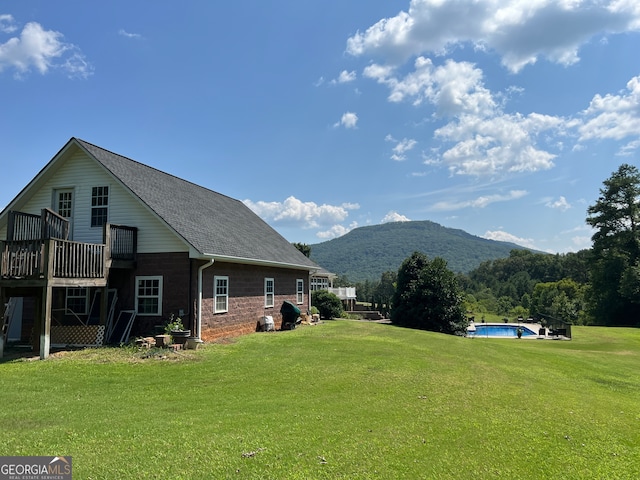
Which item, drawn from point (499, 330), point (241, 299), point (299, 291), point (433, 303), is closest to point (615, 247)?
point (499, 330)

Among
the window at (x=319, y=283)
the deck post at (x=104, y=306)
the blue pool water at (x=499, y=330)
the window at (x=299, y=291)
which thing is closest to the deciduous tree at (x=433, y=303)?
the blue pool water at (x=499, y=330)

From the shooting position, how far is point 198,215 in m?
17.8

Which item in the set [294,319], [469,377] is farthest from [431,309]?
[469,377]

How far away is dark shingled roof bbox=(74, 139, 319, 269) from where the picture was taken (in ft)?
48.9

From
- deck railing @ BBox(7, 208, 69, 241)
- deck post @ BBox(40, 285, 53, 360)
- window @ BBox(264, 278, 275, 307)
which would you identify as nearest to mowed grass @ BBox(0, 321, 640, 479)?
deck post @ BBox(40, 285, 53, 360)

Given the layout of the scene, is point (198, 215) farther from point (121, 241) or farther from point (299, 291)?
point (299, 291)

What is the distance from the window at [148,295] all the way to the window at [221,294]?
191 centimetres

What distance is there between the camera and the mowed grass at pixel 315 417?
16.1ft

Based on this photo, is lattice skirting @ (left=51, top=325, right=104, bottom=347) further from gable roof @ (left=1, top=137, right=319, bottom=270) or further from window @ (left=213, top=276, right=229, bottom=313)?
gable roof @ (left=1, top=137, right=319, bottom=270)

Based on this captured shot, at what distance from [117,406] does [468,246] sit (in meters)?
203

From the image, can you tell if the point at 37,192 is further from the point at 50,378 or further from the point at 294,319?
the point at 294,319

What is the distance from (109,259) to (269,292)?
8.01m

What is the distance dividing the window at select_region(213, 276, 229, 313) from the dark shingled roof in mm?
1084

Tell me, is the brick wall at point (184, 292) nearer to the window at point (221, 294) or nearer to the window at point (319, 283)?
the window at point (221, 294)
